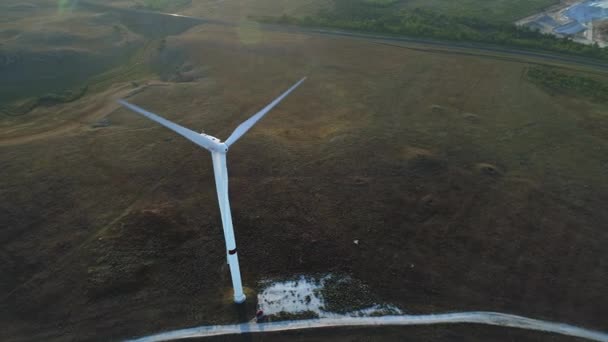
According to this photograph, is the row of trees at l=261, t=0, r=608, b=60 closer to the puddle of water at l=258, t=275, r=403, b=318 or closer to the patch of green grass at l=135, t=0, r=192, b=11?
the patch of green grass at l=135, t=0, r=192, b=11

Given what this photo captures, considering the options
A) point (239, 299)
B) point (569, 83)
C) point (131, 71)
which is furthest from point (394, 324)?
point (131, 71)

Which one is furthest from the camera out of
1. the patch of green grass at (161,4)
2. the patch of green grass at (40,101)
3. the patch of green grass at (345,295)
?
the patch of green grass at (161,4)

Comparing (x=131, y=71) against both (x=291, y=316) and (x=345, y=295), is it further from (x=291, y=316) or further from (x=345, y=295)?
(x=345, y=295)

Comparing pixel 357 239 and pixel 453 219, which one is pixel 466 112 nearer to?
pixel 453 219

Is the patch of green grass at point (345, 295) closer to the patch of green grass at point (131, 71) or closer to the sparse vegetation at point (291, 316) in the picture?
the sparse vegetation at point (291, 316)

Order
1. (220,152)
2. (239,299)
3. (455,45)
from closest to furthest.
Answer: (220,152), (239,299), (455,45)

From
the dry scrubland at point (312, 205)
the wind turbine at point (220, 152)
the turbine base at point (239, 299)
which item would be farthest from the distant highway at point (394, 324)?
the wind turbine at point (220, 152)
